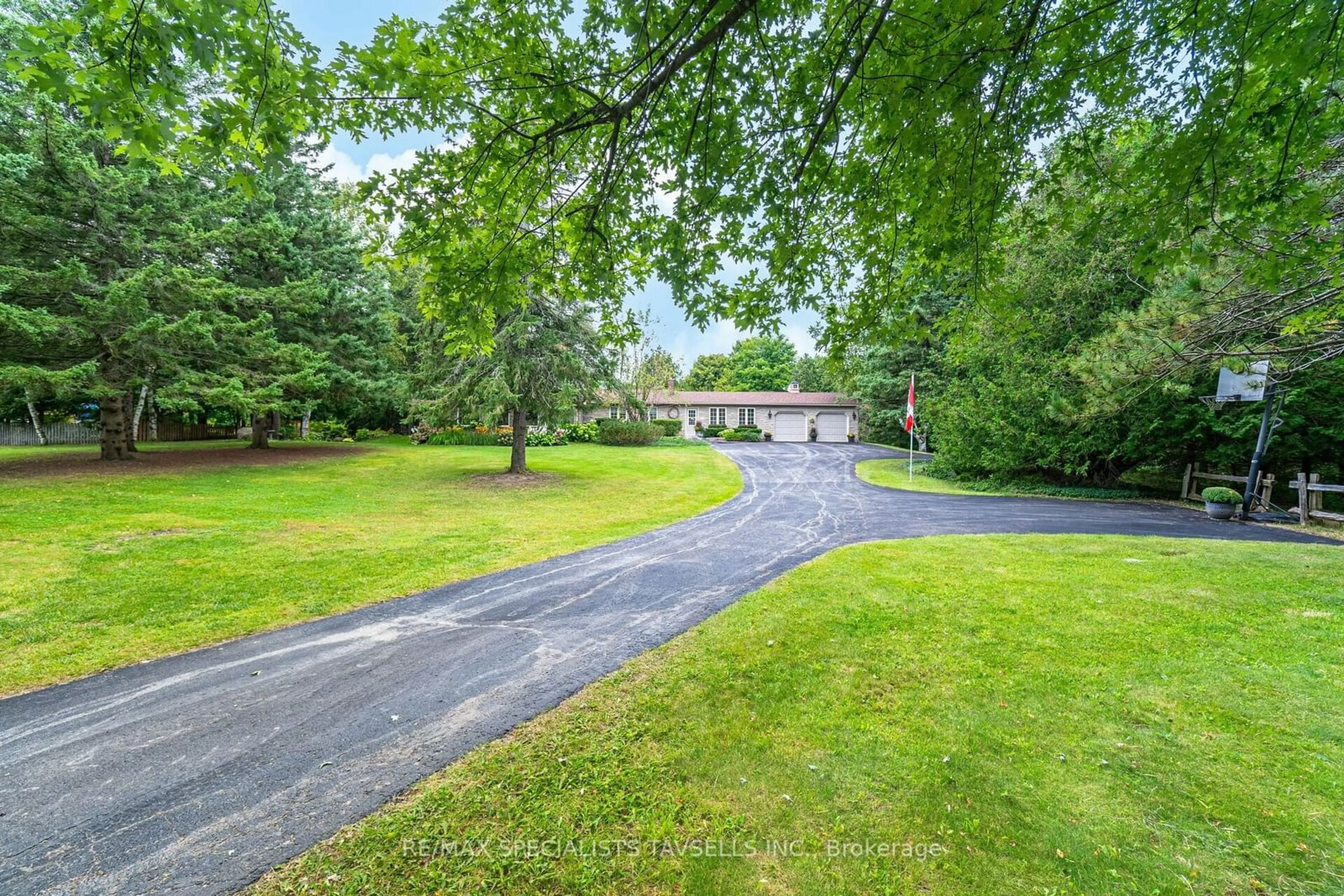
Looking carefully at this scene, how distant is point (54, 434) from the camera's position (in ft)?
82.5

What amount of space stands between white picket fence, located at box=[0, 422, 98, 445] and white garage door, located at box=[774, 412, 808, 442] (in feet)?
128

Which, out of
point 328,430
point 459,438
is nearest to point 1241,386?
point 459,438

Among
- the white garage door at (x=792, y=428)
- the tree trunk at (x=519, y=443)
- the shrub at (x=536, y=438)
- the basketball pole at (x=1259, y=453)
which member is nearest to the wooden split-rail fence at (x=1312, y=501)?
the basketball pole at (x=1259, y=453)

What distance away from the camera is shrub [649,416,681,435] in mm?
35969

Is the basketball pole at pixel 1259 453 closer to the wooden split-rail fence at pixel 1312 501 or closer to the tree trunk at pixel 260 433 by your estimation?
the wooden split-rail fence at pixel 1312 501

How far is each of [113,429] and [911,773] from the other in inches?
883

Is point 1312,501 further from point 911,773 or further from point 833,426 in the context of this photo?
point 833,426

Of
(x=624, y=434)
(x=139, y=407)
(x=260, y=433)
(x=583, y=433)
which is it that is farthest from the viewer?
(x=583, y=433)

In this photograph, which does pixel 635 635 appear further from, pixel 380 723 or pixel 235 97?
pixel 235 97

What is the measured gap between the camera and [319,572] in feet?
21.9

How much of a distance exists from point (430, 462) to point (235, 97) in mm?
17557

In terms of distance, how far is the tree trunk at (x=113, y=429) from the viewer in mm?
15148

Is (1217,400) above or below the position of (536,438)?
Result: above

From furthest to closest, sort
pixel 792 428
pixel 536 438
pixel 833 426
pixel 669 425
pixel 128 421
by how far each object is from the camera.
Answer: pixel 792 428 < pixel 833 426 < pixel 669 425 < pixel 536 438 < pixel 128 421
